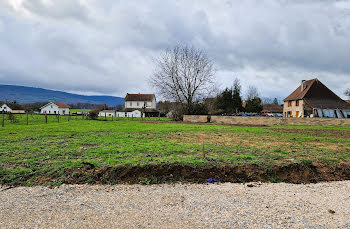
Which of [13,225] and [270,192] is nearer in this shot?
[13,225]

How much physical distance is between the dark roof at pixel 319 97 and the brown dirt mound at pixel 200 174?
130 ft

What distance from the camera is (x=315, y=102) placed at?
42156 mm

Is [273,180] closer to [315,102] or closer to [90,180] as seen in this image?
[90,180]

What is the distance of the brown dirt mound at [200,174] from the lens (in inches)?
241

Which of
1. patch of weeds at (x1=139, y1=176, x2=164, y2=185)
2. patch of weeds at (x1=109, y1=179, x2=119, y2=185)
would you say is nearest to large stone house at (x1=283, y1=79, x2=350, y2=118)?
patch of weeds at (x1=139, y1=176, x2=164, y2=185)

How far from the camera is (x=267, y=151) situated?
9.15m

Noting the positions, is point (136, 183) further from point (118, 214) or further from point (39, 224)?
point (39, 224)

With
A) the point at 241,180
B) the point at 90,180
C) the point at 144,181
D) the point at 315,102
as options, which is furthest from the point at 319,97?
the point at 90,180

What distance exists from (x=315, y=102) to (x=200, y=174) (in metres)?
43.8

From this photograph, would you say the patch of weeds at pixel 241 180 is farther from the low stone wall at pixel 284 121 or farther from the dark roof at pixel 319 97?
the dark roof at pixel 319 97

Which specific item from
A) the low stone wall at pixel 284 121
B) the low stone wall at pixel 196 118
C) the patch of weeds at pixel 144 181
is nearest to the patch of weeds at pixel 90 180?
the patch of weeds at pixel 144 181

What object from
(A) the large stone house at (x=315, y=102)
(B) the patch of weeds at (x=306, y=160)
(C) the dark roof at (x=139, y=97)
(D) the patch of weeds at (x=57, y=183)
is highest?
(C) the dark roof at (x=139, y=97)

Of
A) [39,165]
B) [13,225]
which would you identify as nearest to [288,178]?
[13,225]

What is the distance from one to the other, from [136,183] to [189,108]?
108 ft
